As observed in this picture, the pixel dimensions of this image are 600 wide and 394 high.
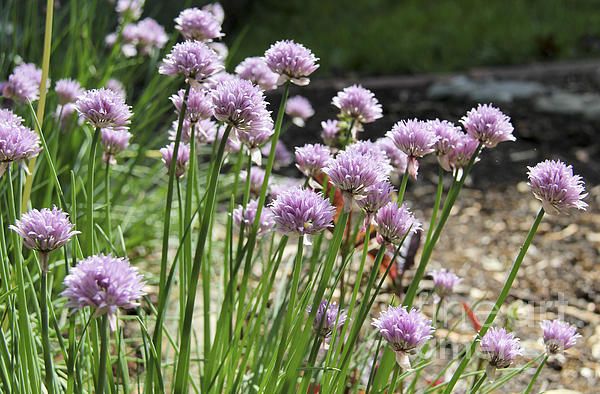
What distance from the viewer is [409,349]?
42.3 inches

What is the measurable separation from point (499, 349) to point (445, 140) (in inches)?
12.3

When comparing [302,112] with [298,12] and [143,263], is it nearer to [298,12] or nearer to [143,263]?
[143,263]

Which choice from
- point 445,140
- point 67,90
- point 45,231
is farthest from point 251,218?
point 67,90

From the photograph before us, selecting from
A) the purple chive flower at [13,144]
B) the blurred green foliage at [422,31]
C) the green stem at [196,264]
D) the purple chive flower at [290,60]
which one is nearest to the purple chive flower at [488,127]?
the purple chive flower at [290,60]

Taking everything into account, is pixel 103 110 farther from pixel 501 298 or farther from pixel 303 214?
pixel 501 298

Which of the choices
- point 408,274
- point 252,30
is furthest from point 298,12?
point 408,274

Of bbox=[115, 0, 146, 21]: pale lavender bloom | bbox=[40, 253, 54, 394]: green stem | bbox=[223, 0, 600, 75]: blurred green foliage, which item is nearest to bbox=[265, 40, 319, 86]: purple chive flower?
bbox=[40, 253, 54, 394]: green stem

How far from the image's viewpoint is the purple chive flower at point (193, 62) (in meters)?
1.14

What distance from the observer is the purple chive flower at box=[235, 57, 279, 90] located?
1.52 meters

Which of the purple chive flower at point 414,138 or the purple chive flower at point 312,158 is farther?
the purple chive flower at point 312,158

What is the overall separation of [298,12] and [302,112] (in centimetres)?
524

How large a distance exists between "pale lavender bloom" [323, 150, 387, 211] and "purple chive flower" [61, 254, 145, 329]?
0.32 metres

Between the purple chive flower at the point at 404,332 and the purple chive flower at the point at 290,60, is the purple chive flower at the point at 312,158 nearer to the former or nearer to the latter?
the purple chive flower at the point at 290,60

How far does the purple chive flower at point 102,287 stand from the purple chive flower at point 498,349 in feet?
1.88
